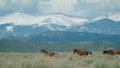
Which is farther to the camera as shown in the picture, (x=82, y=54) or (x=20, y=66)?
(x=82, y=54)

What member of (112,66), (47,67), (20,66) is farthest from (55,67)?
(112,66)

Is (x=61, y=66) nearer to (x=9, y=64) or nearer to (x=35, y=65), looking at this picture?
(x=35, y=65)

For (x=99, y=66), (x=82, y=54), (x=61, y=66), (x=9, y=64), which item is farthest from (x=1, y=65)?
(x=82, y=54)

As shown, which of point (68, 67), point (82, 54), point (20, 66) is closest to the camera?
point (20, 66)

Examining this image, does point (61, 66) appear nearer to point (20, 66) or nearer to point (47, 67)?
point (47, 67)

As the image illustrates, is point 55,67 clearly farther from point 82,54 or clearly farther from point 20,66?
point 82,54

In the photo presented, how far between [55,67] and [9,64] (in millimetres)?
2123

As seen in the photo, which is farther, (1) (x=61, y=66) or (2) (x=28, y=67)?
(1) (x=61, y=66)

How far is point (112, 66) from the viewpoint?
17.8 meters

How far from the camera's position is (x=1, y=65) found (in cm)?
1652

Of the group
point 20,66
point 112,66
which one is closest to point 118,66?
point 112,66

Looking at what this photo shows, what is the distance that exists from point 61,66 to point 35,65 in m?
1.53

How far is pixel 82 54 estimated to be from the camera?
108 ft

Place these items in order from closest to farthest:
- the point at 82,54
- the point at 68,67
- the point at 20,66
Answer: the point at 20,66 < the point at 68,67 < the point at 82,54
